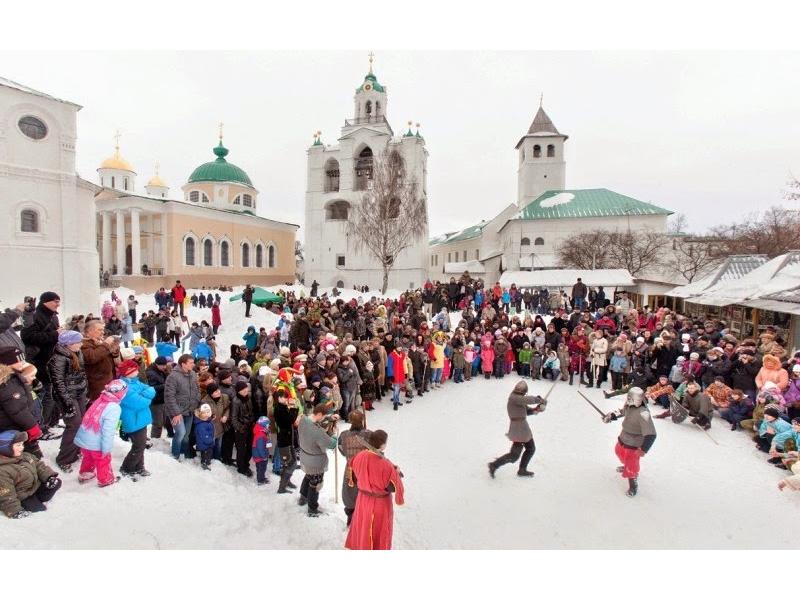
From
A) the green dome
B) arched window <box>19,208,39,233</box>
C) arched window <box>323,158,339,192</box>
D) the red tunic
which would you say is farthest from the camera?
the green dome

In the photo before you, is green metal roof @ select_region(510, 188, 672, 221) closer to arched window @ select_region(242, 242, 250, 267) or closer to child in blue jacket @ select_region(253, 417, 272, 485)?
arched window @ select_region(242, 242, 250, 267)

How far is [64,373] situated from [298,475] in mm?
3000

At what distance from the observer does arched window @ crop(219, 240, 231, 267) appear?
31.4 metres

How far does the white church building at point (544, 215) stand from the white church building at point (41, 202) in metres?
24.6

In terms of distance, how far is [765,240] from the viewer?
86.9 ft

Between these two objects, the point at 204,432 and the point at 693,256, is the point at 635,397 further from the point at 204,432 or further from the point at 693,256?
the point at 693,256

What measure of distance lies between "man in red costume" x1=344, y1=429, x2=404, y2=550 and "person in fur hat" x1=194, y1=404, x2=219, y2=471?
2327 mm

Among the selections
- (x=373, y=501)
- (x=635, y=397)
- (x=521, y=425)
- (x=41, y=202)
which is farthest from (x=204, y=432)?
(x=41, y=202)

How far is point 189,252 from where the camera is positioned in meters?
29.3

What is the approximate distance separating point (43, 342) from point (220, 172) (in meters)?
39.4

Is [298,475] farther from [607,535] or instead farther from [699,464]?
[699,464]

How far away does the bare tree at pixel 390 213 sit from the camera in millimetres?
28047

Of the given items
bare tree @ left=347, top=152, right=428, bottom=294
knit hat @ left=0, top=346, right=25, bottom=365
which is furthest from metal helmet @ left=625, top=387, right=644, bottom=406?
bare tree @ left=347, top=152, right=428, bottom=294

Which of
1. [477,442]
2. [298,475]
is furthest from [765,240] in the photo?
[298,475]
